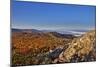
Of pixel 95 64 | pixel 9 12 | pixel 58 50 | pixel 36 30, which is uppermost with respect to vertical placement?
pixel 9 12

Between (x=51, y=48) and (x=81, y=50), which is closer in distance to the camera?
(x=51, y=48)

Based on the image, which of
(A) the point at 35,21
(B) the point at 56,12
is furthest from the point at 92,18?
(A) the point at 35,21

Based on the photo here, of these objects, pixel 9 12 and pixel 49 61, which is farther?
pixel 49 61

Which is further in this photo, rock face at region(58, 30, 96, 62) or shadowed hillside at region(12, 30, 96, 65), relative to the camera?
rock face at region(58, 30, 96, 62)

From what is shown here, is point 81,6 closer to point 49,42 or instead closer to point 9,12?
point 49,42

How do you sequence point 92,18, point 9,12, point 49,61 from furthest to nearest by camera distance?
point 92,18
point 49,61
point 9,12

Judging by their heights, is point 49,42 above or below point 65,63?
above

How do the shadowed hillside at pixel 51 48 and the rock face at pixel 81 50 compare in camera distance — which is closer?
the shadowed hillside at pixel 51 48

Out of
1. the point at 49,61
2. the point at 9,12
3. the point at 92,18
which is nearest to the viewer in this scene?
the point at 9,12
